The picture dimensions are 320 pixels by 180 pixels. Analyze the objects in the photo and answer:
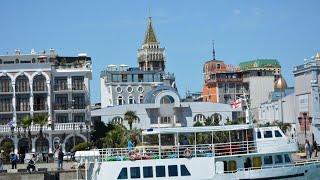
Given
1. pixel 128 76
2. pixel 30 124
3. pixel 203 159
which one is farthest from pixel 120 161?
pixel 128 76

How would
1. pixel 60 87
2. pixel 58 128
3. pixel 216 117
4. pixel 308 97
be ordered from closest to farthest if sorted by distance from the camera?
pixel 58 128
pixel 60 87
pixel 308 97
pixel 216 117

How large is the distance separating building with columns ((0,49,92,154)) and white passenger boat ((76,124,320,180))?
44838mm

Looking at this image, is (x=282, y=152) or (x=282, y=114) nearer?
(x=282, y=152)

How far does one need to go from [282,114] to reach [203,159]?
78.9m

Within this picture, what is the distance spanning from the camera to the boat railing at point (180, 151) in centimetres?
4103

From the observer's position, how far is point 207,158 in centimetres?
4103

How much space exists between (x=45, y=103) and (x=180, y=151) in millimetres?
49577

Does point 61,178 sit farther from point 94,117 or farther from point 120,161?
point 94,117

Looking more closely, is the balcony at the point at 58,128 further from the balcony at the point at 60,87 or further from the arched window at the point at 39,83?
the arched window at the point at 39,83

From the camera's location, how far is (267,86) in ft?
543

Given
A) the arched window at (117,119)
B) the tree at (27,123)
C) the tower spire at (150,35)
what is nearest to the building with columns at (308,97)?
the arched window at (117,119)

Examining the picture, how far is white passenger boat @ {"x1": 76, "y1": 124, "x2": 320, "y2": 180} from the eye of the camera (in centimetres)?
4056

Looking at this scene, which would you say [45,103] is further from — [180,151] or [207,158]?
[207,158]

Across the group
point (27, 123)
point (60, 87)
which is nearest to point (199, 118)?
point (60, 87)
